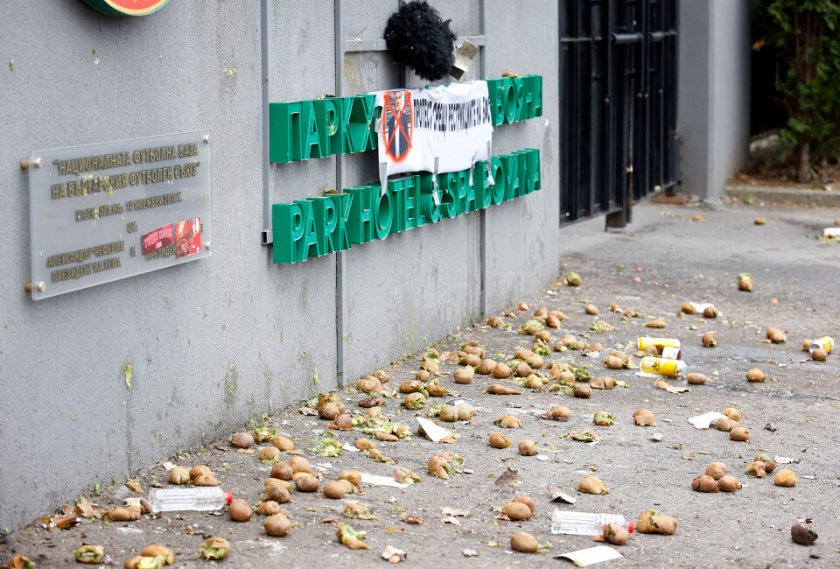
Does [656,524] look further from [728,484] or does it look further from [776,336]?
[776,336]

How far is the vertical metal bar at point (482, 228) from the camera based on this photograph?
870 cm

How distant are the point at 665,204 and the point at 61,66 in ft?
37.1

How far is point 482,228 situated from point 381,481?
3737 millimetres

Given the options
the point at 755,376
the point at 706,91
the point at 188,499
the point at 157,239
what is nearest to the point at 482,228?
the point at 755,376

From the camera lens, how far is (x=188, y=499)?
16.1 ft

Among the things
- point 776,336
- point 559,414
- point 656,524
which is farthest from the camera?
point 776,336

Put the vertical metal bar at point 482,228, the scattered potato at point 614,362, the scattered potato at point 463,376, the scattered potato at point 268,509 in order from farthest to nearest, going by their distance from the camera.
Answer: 1. the vertical metal bar at point 482,228
2. the scattered potato at point 614,362
3. the scattered potato at point 463,376
4. the scattered potato at point 268,509

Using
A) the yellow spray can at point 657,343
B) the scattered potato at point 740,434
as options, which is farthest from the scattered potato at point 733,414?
the yellow spray can at point 657,343

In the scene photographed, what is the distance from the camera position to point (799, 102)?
52.4 ft

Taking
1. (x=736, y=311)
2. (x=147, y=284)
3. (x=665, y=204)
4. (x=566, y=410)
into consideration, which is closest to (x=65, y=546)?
(x=147, y=284)

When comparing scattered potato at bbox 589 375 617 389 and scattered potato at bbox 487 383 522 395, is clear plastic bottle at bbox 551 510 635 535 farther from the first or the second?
scattered potato at bbox 589 375 617 389

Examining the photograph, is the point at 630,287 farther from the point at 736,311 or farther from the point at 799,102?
the point at 799,102

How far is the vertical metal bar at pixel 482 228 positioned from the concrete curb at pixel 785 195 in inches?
295

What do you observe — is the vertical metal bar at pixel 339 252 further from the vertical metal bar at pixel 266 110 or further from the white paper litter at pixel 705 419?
the white paper litter at pixel 705 419
